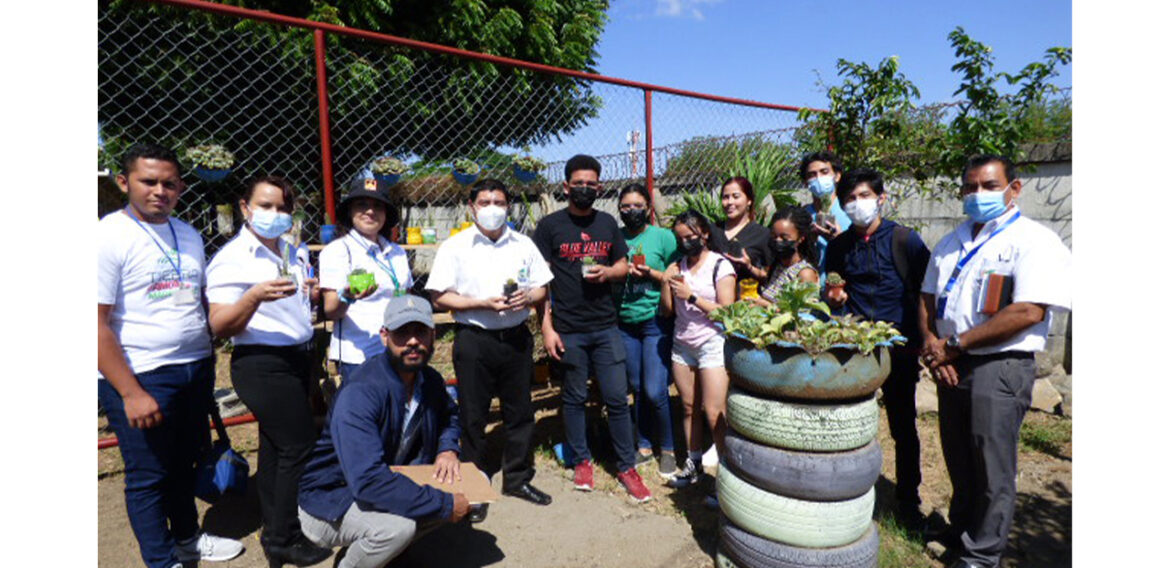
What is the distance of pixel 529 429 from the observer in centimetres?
378

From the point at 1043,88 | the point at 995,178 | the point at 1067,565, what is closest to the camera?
the point at 995,178

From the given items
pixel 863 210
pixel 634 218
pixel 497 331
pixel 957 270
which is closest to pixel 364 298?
pixel 497 331

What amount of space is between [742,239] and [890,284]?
104 cm

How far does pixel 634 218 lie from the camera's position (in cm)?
404

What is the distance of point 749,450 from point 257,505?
10.2ft

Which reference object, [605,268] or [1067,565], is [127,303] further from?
[1067,565]

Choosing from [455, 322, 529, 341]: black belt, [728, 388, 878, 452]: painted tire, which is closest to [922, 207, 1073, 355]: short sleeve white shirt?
[728, 388, 878, 452]: painted tire

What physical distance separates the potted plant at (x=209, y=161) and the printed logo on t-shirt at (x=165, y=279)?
3.34 feet

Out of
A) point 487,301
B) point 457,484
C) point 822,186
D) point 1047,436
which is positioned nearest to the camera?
point 457,484

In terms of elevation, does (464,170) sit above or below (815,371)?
above

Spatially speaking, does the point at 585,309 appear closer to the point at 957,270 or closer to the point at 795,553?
the point at 795,553

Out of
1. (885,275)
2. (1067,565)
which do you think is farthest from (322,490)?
(1067,565)

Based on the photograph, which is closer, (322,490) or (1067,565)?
(322,490)

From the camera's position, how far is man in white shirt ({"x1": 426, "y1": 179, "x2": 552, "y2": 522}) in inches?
140
